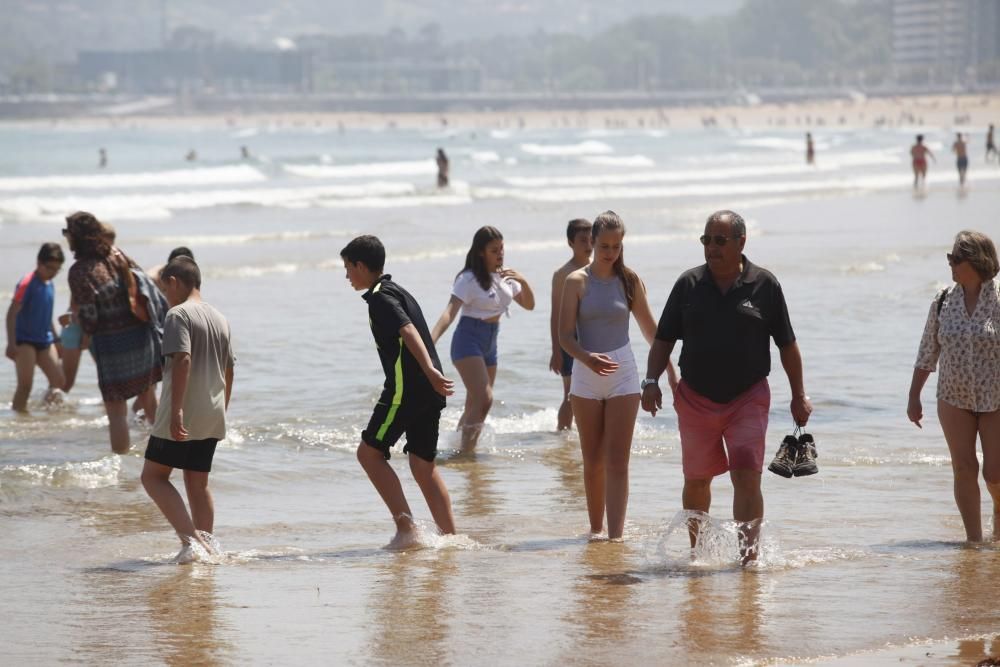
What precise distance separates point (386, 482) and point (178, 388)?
1026 mm

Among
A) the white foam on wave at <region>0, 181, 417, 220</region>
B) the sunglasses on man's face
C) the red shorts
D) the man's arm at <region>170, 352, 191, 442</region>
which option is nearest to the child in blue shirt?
the man's arm at <region>170, 352, 191, 442</region>

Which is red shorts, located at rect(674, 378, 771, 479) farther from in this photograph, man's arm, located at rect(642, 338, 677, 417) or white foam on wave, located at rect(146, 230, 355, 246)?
white foam on wave, located at rect(146, 230, 355, 246)

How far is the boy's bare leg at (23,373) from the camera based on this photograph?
35.1 feet

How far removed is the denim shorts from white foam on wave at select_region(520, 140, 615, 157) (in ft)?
272

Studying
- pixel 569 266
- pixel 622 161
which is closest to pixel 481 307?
pixel 569 266

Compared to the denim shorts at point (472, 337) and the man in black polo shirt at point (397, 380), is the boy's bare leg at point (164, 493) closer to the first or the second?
the man in black polo shirt at point (397, 380)

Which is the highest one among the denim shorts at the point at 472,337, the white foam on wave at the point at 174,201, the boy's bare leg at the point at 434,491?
the white foam on wave at the point at 174,201

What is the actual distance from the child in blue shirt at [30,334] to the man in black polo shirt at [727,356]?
239 inches

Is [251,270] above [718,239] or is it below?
below

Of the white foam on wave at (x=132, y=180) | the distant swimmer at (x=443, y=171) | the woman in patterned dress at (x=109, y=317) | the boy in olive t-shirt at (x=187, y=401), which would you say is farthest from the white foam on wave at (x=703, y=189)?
the boy in olive t-shirt at (x=187, y=401)

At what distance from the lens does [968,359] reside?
6199 millimetres

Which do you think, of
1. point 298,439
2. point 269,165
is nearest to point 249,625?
point 298,439

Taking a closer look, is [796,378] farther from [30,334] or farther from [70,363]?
[30,334]

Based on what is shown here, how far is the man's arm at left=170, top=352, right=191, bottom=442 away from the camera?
621cm
